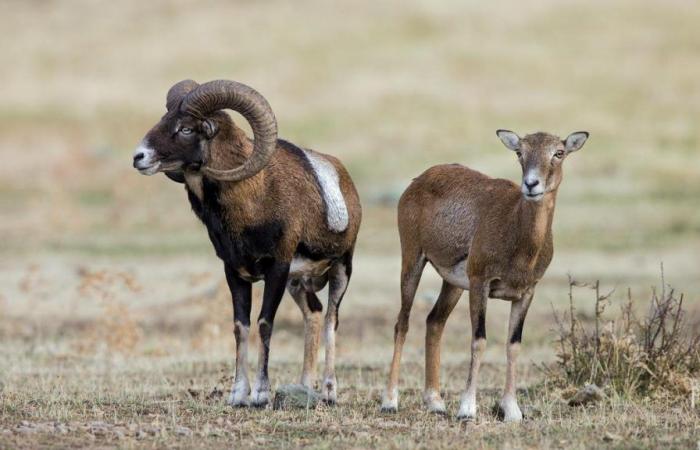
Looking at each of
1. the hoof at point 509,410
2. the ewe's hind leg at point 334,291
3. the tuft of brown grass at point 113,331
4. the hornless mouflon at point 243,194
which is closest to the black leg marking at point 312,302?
the ewe's hind leg at point 334,291

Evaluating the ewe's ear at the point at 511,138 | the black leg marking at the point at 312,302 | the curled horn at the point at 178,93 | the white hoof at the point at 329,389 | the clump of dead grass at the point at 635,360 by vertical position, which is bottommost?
the white hoof at the point at 329,389

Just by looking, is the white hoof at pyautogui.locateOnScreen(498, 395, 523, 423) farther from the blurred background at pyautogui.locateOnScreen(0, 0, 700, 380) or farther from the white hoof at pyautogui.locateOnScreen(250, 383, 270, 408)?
the blurred background at pyautogui.locateOnScreen(0, 0, 700, 380)

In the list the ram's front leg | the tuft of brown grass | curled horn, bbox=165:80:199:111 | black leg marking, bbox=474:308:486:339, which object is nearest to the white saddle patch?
the ram's front leg

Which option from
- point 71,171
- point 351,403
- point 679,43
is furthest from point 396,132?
point 351,403

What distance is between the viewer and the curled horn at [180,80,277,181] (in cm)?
1270

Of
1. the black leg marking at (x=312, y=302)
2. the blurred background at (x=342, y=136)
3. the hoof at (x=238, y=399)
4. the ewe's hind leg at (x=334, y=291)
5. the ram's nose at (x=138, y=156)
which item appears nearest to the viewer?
the ram's nose at (x=138, y=156)

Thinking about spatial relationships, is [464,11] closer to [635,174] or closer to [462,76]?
[462,76]

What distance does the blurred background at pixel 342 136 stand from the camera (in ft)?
73.2

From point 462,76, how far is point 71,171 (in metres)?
20.5

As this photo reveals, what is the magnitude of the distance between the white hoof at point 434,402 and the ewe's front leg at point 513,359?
2.45 ft

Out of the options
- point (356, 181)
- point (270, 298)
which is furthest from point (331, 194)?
point (356, 181)

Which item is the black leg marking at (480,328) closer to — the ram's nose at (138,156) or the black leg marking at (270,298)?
the black leg marking at (270,298)

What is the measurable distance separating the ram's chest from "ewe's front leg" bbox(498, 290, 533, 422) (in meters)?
2.49

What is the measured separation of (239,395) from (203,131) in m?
2.62
